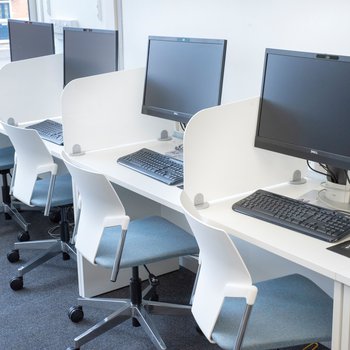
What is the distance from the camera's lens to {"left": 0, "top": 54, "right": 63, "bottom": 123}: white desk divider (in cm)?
346

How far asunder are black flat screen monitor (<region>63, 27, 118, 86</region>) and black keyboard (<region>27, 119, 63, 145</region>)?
271mm

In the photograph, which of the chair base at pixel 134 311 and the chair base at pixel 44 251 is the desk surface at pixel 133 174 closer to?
the chair base at pixel 134 311

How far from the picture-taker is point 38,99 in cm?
357

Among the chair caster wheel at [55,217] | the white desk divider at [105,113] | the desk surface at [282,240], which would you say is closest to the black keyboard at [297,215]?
the desk surface at [282,240]

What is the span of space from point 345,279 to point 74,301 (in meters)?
1.75

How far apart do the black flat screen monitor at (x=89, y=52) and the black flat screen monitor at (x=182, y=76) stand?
31 centimetres

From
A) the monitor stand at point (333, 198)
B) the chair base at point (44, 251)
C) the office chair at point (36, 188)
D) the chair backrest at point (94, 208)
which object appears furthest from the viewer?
the chair base at point (44, 251)

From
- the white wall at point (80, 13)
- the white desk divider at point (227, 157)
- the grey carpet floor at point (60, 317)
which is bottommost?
the grey carpet floor at point (60, 317)

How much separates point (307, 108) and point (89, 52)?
154 cm

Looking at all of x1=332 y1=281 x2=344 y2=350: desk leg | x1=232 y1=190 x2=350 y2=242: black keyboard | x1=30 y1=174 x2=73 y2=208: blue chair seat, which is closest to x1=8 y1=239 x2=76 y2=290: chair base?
x1=30 y1=174 x2=73 y2=208: blue chair seat

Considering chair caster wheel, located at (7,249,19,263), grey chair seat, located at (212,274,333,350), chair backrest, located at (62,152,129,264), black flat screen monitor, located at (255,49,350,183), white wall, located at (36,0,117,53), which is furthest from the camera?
white wall, located at (36,0,117,53)

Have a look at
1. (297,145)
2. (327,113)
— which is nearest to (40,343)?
(297,145)

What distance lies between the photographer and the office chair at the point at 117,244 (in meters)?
2.21

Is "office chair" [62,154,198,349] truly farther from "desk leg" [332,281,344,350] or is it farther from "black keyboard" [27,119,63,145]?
"desk leg" [332,281,344,350]
